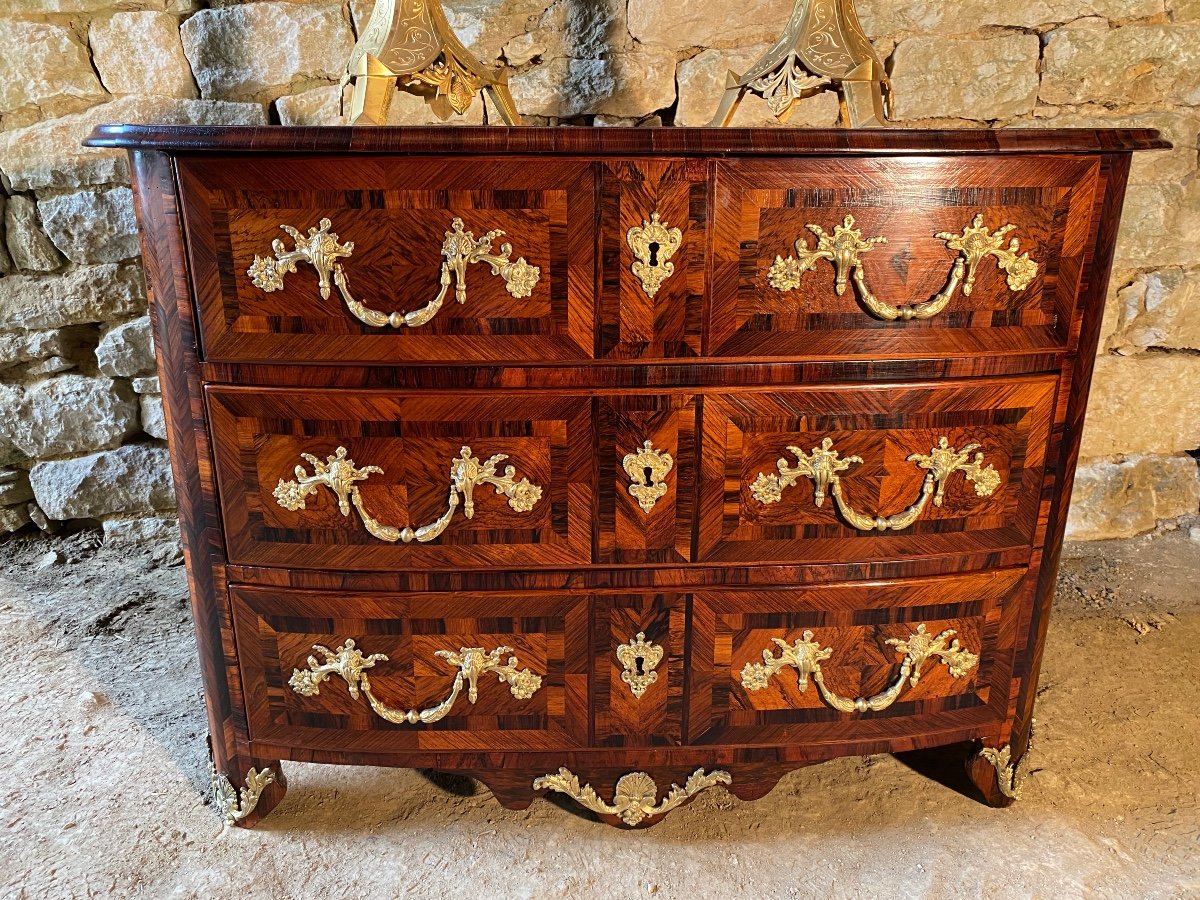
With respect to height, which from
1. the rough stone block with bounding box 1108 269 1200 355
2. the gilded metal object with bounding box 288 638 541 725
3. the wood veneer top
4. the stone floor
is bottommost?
the stone floor

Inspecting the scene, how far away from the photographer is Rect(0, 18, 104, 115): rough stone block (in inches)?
66.9

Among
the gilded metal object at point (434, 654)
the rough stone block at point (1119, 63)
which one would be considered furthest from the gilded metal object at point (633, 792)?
the rough stone block at point (1119, 63)

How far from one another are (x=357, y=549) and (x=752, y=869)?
0.74 metres

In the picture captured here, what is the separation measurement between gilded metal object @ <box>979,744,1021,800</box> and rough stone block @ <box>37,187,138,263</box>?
1993 mm

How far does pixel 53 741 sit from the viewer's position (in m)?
1.44

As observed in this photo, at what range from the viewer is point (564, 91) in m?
1.67

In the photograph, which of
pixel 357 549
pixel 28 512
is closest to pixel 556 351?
pixel 357 549

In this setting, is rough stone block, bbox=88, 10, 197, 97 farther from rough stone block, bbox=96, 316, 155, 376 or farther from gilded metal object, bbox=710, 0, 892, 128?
gilded metal object, bbox=710, 0, 892, 128

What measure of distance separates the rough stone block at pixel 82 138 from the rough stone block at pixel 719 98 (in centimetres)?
90

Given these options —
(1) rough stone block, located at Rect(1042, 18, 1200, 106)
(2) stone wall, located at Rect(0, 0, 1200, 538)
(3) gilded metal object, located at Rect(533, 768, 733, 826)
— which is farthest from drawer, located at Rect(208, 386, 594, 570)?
(1) rough stone block, located at Rect(1042, 18, 1200, 106)

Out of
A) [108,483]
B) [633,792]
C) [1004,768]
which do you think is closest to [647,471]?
[633,792]

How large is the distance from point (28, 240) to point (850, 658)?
77.5 inches

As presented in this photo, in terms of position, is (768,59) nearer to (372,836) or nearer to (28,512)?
(372,836)

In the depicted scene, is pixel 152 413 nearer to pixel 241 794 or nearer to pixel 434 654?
pixel 241 794
